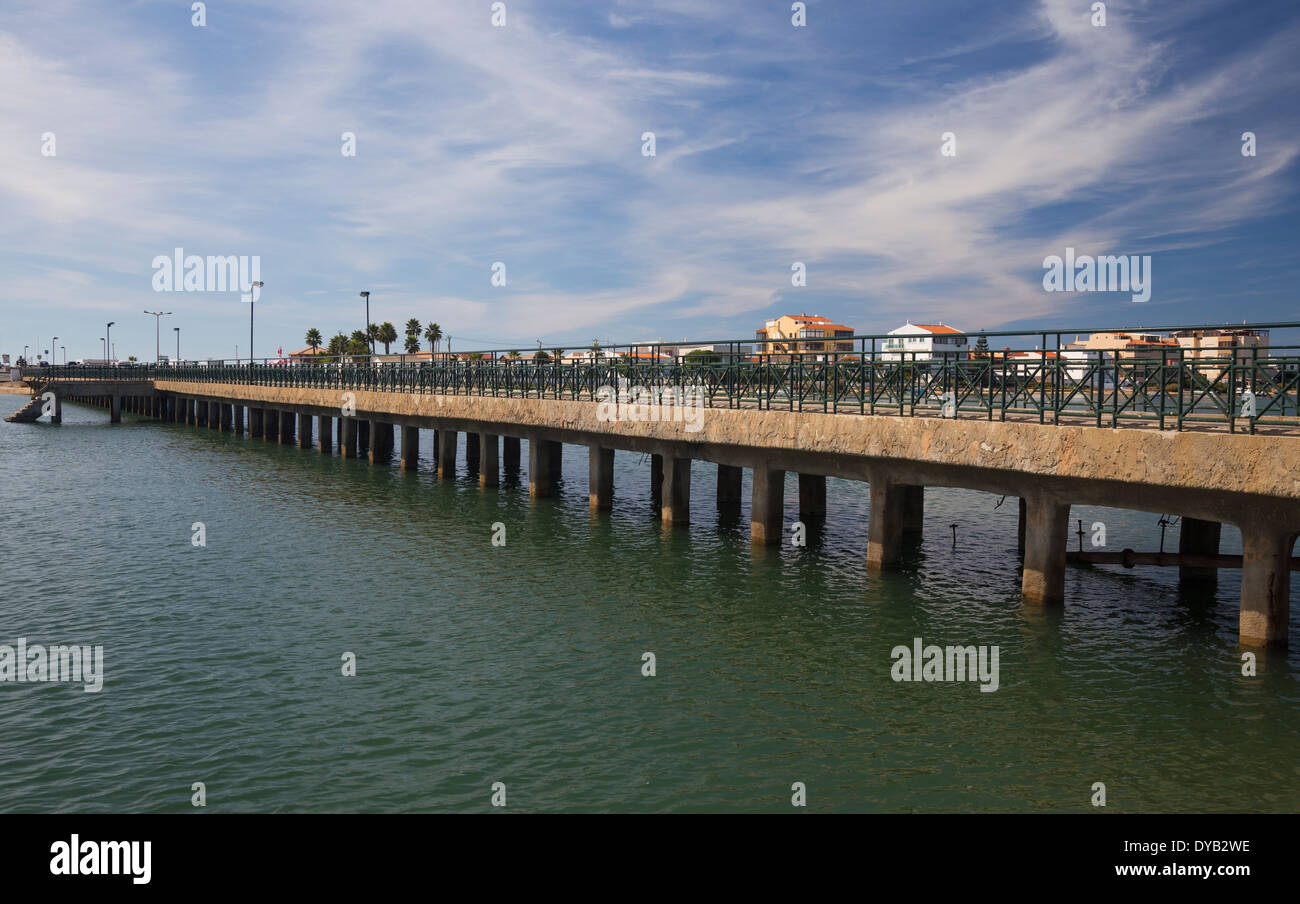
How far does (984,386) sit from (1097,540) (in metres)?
9.40

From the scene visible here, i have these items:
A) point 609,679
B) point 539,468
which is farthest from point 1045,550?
point 539,468

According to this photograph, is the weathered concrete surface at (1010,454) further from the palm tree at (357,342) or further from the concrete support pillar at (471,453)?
the palm tree at (357,342)

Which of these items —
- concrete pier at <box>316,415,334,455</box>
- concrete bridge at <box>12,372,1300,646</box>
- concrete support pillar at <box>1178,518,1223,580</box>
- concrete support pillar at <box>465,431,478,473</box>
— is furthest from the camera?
concrete pier at <box>316,415,334,455</box>

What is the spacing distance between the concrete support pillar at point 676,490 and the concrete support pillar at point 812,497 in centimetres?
364

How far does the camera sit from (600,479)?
91.5ft

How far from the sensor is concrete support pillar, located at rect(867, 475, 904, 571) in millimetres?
19266

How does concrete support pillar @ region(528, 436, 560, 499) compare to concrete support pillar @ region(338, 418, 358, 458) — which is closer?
concrete support pillar @ region(528, 436, 560, 499)

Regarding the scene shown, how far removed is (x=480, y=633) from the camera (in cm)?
1566

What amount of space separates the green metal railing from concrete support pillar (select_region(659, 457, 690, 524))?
6.85ft

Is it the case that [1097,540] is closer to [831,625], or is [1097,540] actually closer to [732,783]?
[831,625]

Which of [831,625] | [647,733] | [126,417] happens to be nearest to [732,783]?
[647,733]

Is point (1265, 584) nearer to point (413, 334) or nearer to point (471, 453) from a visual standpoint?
point (471, 453)

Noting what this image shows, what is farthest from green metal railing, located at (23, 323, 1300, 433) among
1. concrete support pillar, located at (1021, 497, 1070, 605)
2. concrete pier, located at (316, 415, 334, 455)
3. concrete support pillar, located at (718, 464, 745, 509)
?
concrete pier, located at (316, 415, 334, 455)

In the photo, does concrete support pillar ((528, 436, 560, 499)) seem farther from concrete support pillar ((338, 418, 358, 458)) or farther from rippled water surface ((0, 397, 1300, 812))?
concrete support pillar ((338, 418, 358, 458))
